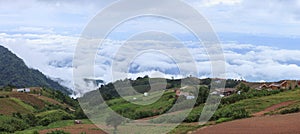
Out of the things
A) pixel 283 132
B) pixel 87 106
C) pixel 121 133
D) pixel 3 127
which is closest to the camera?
pixel 283 132

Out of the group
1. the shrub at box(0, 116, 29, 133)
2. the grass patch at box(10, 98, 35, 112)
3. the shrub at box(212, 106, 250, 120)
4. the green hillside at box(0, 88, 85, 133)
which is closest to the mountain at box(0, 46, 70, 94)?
the green hillside at box(0, 88, 85, 133)

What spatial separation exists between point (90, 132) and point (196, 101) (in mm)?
23894

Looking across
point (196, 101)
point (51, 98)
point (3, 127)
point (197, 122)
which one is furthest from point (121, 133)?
point (51, 98)

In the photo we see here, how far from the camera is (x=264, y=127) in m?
27.5

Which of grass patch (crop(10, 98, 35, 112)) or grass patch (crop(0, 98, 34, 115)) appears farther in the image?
grass patch (crop(10, 98, 35, 112))

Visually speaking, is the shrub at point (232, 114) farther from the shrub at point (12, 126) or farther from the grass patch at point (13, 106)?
the grass patch at point (13, 106)

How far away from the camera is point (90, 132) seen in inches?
1357

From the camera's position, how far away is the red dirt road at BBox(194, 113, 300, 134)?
25.8 m

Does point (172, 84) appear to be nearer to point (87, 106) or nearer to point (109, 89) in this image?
point (109, 89)

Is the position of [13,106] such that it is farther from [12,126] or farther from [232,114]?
[232,114]

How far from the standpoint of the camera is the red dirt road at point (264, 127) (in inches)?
1017

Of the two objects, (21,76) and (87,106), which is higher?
(21,76)

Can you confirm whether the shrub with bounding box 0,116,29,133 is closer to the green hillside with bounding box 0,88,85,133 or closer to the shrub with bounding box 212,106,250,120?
the green hillside with bounding box 0,88,85,133

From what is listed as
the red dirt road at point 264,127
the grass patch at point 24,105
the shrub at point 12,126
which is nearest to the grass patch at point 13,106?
the grass patch at point 24,105
